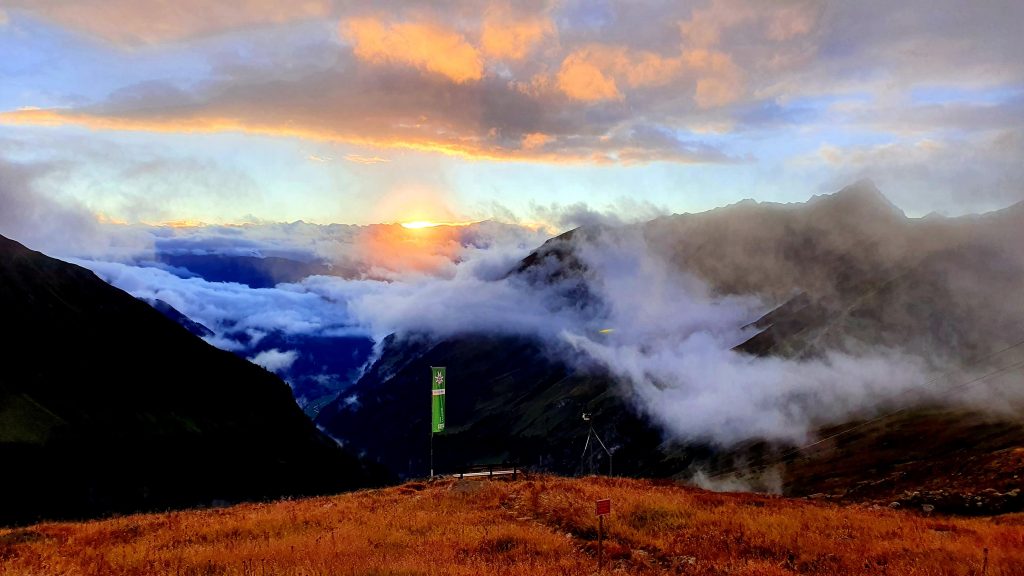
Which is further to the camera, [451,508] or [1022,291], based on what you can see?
[1022,291]

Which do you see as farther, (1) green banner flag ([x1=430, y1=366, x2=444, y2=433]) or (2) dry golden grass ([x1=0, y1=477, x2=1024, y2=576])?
(1) green banner flag ([x1=430, y1=366, x2=444, y2=433])

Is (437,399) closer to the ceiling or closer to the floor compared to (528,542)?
closer to the ceiling

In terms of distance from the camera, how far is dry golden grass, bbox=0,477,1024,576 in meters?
17.4

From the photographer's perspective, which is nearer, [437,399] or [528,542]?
[528,542]

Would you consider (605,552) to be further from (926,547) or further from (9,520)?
(9,520)

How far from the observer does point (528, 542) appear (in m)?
20.4

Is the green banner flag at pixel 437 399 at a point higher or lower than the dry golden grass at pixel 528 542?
higher

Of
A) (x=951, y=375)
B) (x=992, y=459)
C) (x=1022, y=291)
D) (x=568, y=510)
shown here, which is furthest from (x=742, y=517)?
(x=1022, y=291)

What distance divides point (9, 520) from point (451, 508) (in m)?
211

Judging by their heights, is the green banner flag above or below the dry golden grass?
above

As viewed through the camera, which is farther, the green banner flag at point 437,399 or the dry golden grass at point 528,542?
the green banner flag at point 437,399

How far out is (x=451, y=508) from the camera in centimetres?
3056

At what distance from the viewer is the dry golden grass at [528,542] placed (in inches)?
683

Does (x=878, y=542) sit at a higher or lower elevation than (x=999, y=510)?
higher
